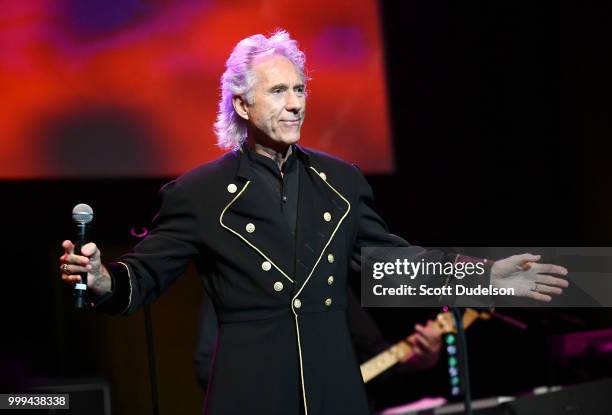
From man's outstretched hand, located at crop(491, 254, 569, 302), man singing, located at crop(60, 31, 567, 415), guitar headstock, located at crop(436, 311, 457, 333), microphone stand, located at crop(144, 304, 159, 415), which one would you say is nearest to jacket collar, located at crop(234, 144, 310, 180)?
man singing, located at crop(60, 31, 567, 415)

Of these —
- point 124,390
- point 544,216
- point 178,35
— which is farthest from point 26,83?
point 544,216

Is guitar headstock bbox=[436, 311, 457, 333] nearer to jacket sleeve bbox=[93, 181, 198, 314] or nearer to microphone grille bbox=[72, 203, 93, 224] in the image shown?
jacket sleeve bbox=[93, 181, 198, 314]

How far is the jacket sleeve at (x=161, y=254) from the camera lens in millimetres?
2235

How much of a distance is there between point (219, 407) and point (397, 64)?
3157mm

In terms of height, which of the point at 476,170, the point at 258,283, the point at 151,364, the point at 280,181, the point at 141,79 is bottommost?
the point at 151,364

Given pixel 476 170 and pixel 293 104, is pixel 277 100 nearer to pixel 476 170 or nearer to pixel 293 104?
pixel 293 104

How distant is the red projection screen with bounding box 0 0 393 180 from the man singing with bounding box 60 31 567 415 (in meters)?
2.02

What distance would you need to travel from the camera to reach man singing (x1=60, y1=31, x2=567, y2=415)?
7.42 feet

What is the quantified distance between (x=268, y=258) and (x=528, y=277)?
718 millimetres

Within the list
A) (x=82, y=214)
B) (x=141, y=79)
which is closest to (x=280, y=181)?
(x=82, y=214)

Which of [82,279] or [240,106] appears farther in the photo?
[240,106]

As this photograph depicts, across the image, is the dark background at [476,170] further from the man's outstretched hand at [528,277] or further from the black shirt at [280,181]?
the man's outstretched hand at [528,277]

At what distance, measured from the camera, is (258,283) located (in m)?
2.29

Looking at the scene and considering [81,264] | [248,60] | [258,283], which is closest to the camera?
[81,264]
